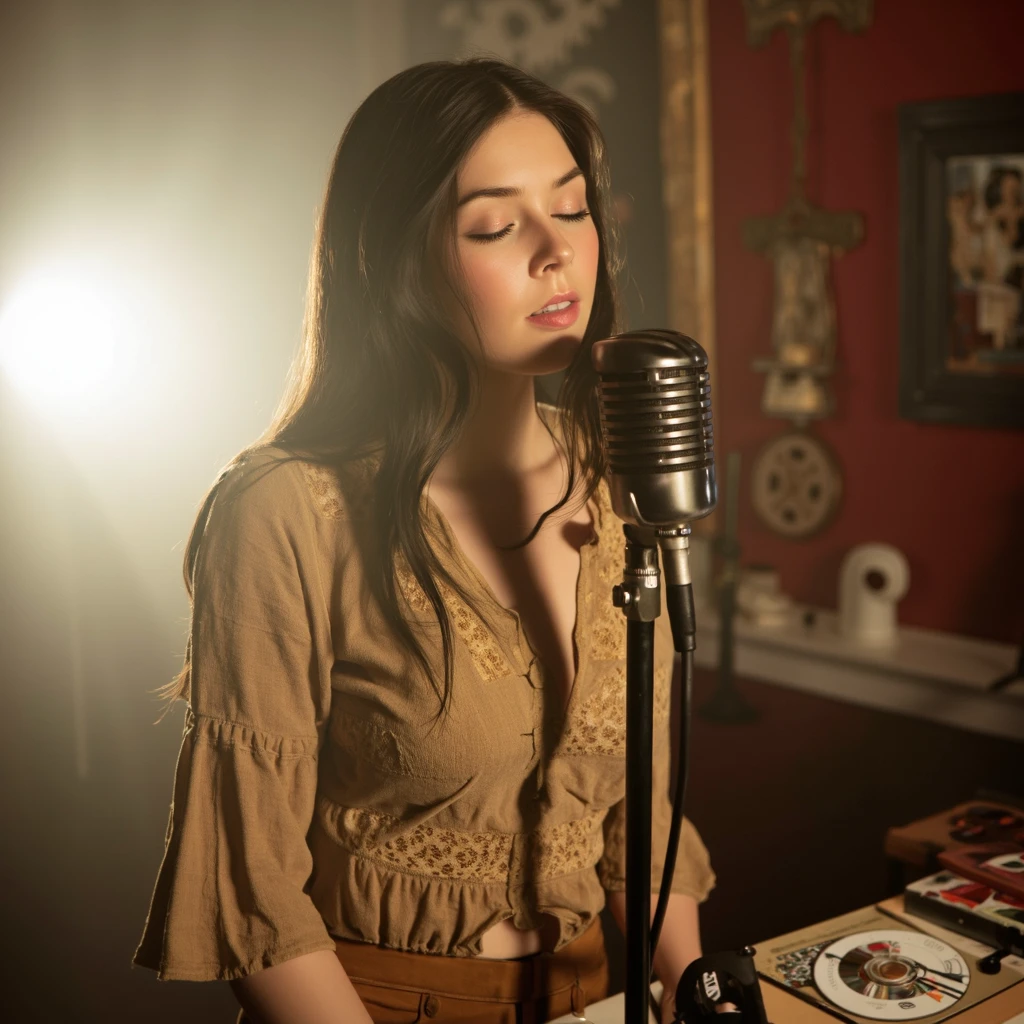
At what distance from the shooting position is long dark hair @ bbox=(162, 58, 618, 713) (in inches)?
44.1

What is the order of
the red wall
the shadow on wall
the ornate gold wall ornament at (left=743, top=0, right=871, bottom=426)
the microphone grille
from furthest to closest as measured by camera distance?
the ornate gold wall ornament at (left=743, top=0, right=871, bottom=426), the red wall, the shadow on wall, the microphone grille

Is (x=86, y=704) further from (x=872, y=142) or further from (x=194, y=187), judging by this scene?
(x=872, y=142)

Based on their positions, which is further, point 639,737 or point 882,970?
point 882,970

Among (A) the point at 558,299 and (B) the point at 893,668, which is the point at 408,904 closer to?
(A) the point at 558,299

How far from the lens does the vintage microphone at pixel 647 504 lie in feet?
2.59

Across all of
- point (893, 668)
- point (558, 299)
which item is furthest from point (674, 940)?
point (893, 668)

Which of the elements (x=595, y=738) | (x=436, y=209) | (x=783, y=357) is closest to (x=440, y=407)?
(x=436, y=209)

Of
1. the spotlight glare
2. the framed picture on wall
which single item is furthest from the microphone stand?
the framed picture on wall

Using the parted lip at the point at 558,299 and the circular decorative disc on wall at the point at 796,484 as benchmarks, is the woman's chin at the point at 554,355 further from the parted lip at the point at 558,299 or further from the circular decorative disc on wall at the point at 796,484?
the circular decorative disc on wall at the point at 796,484

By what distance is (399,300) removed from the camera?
1.14m

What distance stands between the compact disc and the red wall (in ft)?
8.19

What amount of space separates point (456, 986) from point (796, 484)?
10.2 ft

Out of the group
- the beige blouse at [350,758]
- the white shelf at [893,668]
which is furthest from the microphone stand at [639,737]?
the white shelf at [893,668]

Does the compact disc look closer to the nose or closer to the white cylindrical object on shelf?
the nose
